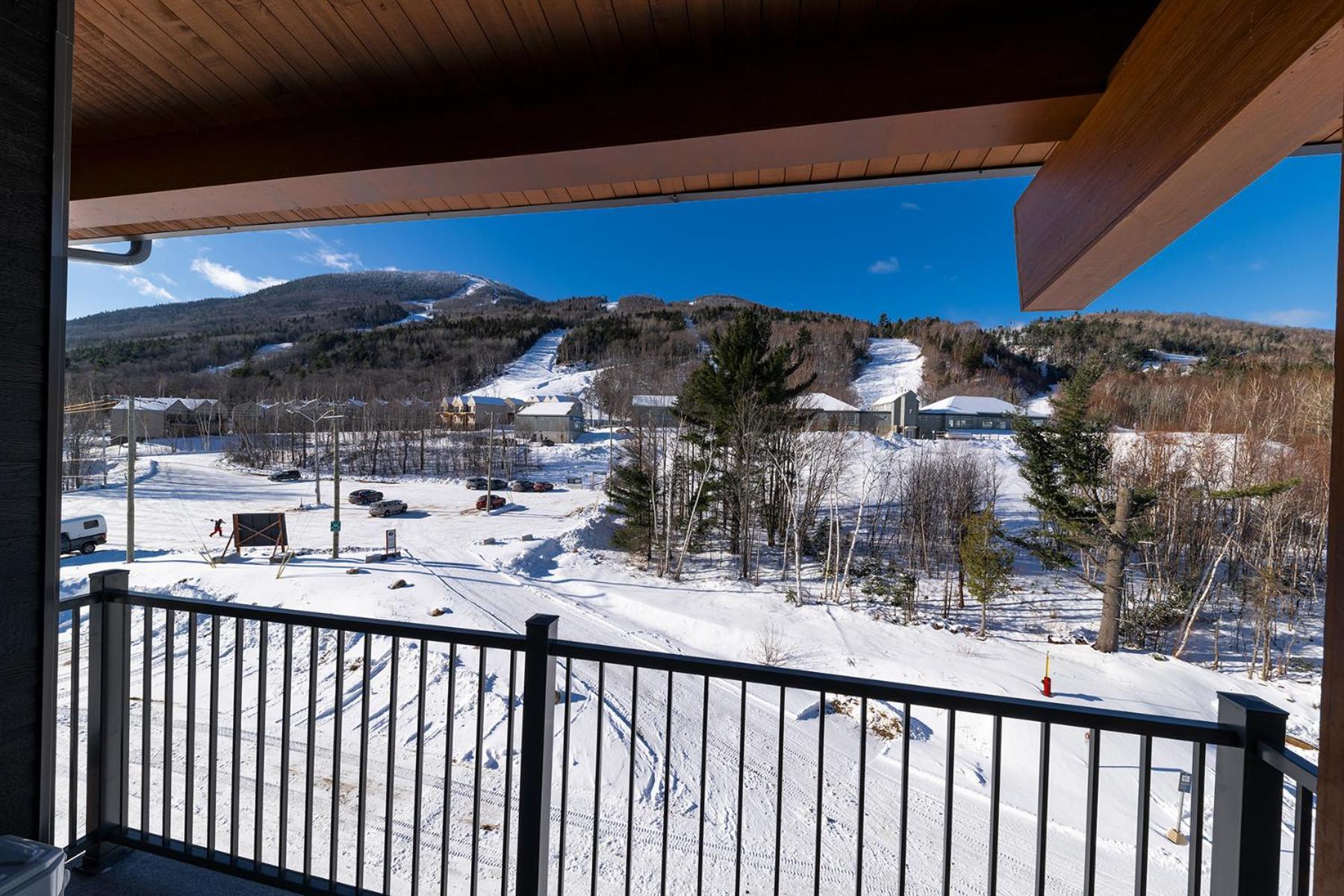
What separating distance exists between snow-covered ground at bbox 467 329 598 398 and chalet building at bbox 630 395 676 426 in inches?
484

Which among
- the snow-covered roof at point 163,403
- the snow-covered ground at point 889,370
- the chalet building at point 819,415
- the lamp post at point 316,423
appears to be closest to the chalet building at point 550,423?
the lamp post at point 316,423

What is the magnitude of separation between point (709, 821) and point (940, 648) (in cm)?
755

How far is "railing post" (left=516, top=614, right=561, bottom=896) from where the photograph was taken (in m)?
1.50

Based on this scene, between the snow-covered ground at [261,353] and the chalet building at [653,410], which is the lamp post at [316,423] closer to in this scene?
the snow-covered ground at [261,353]

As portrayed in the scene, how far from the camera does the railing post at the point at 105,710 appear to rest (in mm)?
1716

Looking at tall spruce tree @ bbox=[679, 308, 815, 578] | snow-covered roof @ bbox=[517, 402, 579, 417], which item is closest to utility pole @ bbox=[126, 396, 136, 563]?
tall spruce tree @ bbox=[679, 308, 815, 578]

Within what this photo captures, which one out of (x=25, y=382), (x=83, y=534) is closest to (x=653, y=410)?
(x=83, y=534)

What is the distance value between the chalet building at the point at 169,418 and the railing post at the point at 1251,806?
51.7 ft

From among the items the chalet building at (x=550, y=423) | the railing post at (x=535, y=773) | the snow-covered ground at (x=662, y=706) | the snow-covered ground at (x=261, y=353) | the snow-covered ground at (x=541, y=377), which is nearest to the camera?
the railing post at (x=535, y=773)

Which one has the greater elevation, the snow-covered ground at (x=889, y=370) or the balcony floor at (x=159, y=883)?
the snow-covered ground at (x=889, y=370)

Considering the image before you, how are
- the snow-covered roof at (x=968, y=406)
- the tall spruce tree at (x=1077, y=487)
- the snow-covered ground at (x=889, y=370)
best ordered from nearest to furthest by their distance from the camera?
the tall spruce tree at (x=1077, y=487) < the snow-covered roof at (x=968, y=406) < the snow-covered ground at (x=889, y=370)

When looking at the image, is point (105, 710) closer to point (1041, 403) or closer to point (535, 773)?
point (535, 773)

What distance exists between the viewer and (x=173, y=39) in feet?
4.90

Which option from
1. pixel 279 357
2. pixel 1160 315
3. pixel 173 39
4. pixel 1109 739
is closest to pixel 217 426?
pixel 279 357
